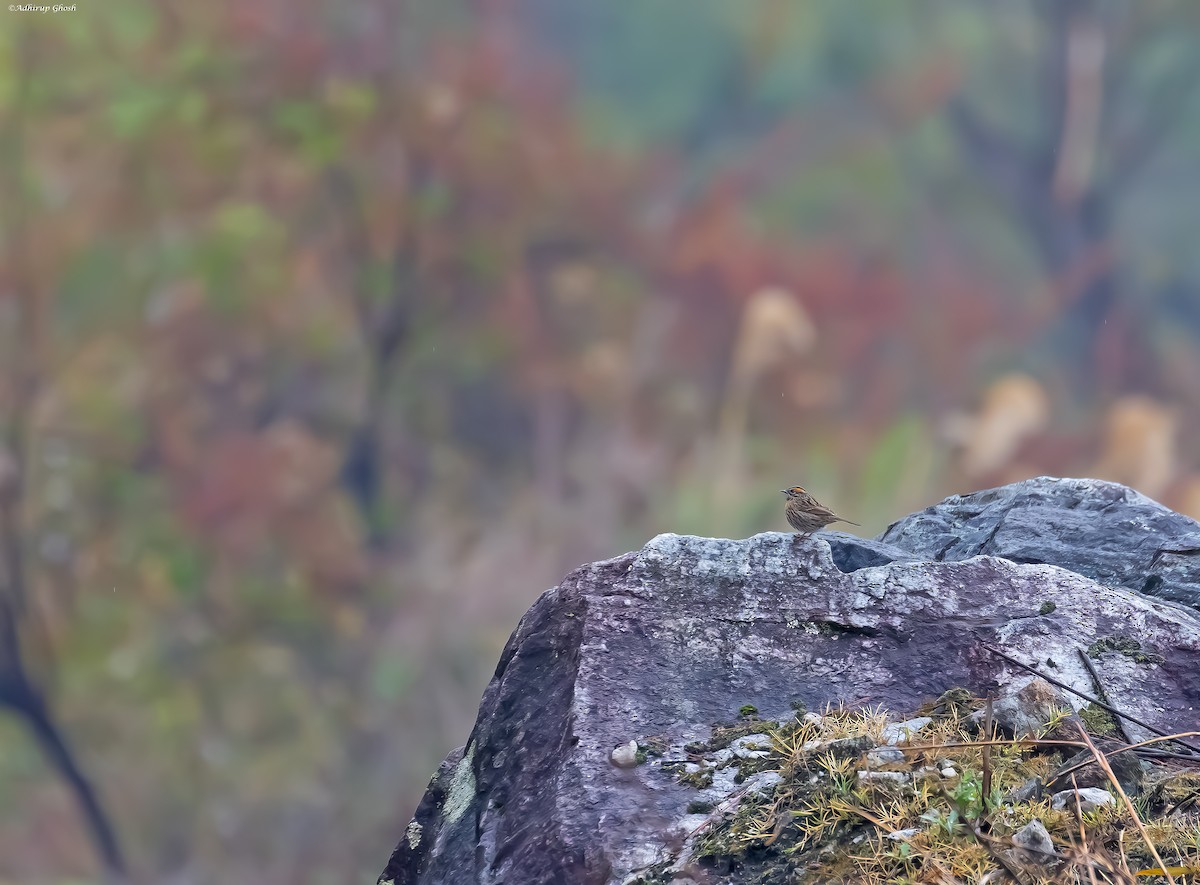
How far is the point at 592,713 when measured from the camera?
7.16 ft

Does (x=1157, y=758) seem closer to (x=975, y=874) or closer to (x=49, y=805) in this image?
(x=975, y=874)

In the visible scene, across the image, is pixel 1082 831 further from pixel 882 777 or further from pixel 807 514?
pixel 807 514

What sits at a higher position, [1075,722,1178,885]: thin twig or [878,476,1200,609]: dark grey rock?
[878,476,1200,609]: dark grey rock

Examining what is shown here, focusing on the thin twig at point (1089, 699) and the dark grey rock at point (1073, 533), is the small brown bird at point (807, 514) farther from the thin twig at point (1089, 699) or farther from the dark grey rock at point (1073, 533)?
the thin twig at point (1089, 699)

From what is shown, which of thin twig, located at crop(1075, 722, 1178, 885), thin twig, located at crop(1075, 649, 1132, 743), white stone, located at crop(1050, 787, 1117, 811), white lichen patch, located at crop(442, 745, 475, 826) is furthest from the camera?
white lichen patch, located at crop(442, 745, 475, 826)

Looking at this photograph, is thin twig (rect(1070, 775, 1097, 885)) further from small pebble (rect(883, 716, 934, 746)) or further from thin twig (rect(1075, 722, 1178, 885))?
small pebble (rect(883, 716, 934, 746))

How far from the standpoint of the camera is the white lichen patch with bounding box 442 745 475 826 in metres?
2.37

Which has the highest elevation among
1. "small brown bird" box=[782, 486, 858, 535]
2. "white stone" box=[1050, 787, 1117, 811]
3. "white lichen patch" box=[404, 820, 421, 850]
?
"small brown bird" box=[782, 486, 858, 535]

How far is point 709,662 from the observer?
7.54 ft

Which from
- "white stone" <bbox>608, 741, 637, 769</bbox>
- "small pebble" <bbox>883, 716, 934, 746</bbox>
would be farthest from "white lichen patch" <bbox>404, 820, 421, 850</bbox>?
"small pebble" <bbox>883, 716, 934, 746</bbox>

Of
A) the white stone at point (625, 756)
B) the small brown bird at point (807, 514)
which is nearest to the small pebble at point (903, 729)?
the white stone at point (625, 756)

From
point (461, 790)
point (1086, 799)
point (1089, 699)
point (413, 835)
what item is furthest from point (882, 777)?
point (413, 835)

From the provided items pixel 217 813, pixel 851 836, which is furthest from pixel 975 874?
pixel 217 813

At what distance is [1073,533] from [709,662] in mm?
1233
